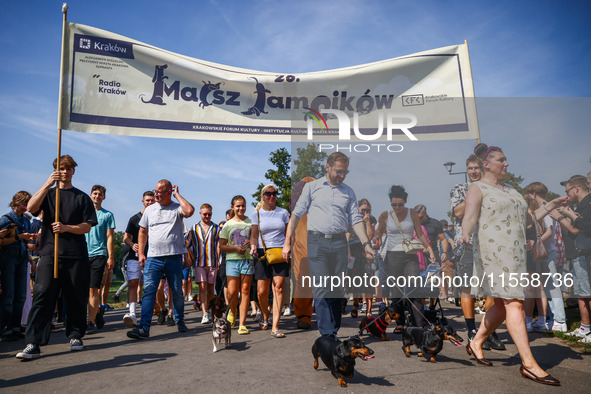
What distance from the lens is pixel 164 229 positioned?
6047mm

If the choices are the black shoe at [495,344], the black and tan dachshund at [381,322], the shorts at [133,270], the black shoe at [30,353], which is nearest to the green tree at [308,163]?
the black and tan dachshund at [381,322]

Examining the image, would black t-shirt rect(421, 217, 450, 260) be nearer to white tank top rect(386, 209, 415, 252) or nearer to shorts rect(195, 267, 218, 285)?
white tank top rect(386, 209, 415, 252)

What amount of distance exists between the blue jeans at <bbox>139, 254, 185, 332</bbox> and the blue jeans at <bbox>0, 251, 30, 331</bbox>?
1.98 m

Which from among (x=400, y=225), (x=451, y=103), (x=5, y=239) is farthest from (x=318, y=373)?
(x=5, y=239)

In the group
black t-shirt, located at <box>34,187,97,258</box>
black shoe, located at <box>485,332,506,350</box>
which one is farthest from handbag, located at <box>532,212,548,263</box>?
black t-shirt, located at <box>34,187,97,258</box>

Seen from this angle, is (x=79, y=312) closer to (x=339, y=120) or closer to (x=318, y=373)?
(x=318, y=373)

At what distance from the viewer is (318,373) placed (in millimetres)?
3764

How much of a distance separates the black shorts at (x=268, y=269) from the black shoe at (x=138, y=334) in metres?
1.81

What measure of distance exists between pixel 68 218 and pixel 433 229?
14.9ft

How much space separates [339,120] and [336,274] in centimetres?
214

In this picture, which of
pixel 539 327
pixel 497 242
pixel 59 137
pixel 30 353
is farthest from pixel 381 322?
pixel 59 137

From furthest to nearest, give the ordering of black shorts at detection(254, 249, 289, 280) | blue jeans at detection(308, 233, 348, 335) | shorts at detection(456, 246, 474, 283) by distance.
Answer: black shorts at detection(254, 249, 289, 280) → blue jeans at detection(308, 233, 348, 335) → shorts at detection(456, 246, 474, 283)

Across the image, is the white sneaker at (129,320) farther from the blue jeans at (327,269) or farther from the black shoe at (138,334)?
the blue jeans at (327,269)

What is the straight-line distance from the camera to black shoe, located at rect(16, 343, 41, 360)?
4379mm
